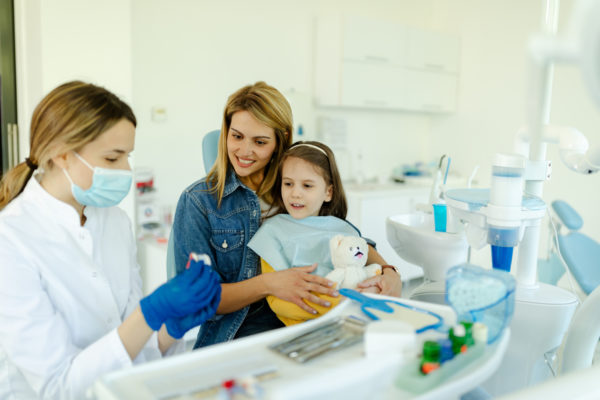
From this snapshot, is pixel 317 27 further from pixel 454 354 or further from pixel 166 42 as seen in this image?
pixel 454 354

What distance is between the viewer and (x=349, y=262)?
1.42 m

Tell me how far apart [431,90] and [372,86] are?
0.72 metres

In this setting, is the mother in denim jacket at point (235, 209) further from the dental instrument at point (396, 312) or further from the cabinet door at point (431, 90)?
the cabinet door at point (431, 90)

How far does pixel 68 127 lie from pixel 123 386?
61 centimetres

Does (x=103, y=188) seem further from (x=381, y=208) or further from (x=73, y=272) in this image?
(x=381, y=208)

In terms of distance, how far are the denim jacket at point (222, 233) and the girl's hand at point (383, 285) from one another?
14.2 inches

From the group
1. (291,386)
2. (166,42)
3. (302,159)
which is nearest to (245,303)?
(302,159)

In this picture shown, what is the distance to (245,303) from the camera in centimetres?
141

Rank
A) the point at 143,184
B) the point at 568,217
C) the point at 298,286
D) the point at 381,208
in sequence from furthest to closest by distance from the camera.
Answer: the point at 381,208 < the point at 143,184 < the point at 568,217 < the point at 298,286

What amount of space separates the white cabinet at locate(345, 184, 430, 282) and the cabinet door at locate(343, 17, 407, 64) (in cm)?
102

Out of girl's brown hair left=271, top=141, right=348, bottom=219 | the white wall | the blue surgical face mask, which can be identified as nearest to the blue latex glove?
the blue surgical face mask

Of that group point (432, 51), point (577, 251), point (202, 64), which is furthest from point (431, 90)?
point (577, 251)

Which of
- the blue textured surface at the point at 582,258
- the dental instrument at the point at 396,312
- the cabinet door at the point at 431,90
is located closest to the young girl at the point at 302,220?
the dental instrument at the point at 396,312

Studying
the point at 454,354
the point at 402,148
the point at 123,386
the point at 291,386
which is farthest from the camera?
the point at 402,148
